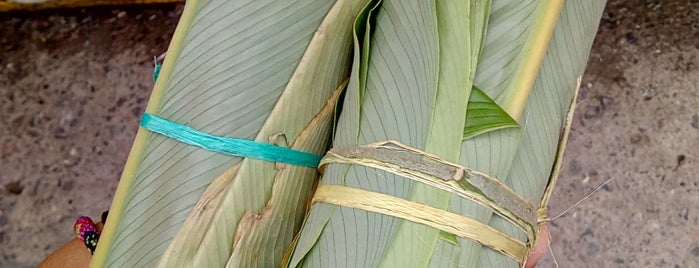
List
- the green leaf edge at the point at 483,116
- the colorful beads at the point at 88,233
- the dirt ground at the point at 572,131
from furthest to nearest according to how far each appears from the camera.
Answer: the dirt ground at the point at 572,131
the colorful beads at the point at 88,233
the green leaf edge at the point at 483,116

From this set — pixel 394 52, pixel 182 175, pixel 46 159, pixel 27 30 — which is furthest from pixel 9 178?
pixel 394 52

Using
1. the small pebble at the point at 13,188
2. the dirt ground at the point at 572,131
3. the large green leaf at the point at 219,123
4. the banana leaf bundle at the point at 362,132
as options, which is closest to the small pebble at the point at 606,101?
the dirt ground at the point at 572,131

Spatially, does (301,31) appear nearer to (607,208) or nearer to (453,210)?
(453,210)

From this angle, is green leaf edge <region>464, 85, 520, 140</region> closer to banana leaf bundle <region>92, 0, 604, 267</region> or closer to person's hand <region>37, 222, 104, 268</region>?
banana leaf bundle <region>92, 0, 604, 267</region>

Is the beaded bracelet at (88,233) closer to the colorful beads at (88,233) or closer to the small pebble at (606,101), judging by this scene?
the colorful beads at (88,233)

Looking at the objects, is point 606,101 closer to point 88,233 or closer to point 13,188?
point 88,233

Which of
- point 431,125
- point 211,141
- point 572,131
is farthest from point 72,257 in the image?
point 572,131

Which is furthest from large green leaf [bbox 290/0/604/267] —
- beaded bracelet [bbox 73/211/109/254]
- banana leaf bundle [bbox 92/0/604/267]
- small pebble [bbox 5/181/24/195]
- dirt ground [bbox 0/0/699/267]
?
small pebble [bbox 5/181/24/195]
